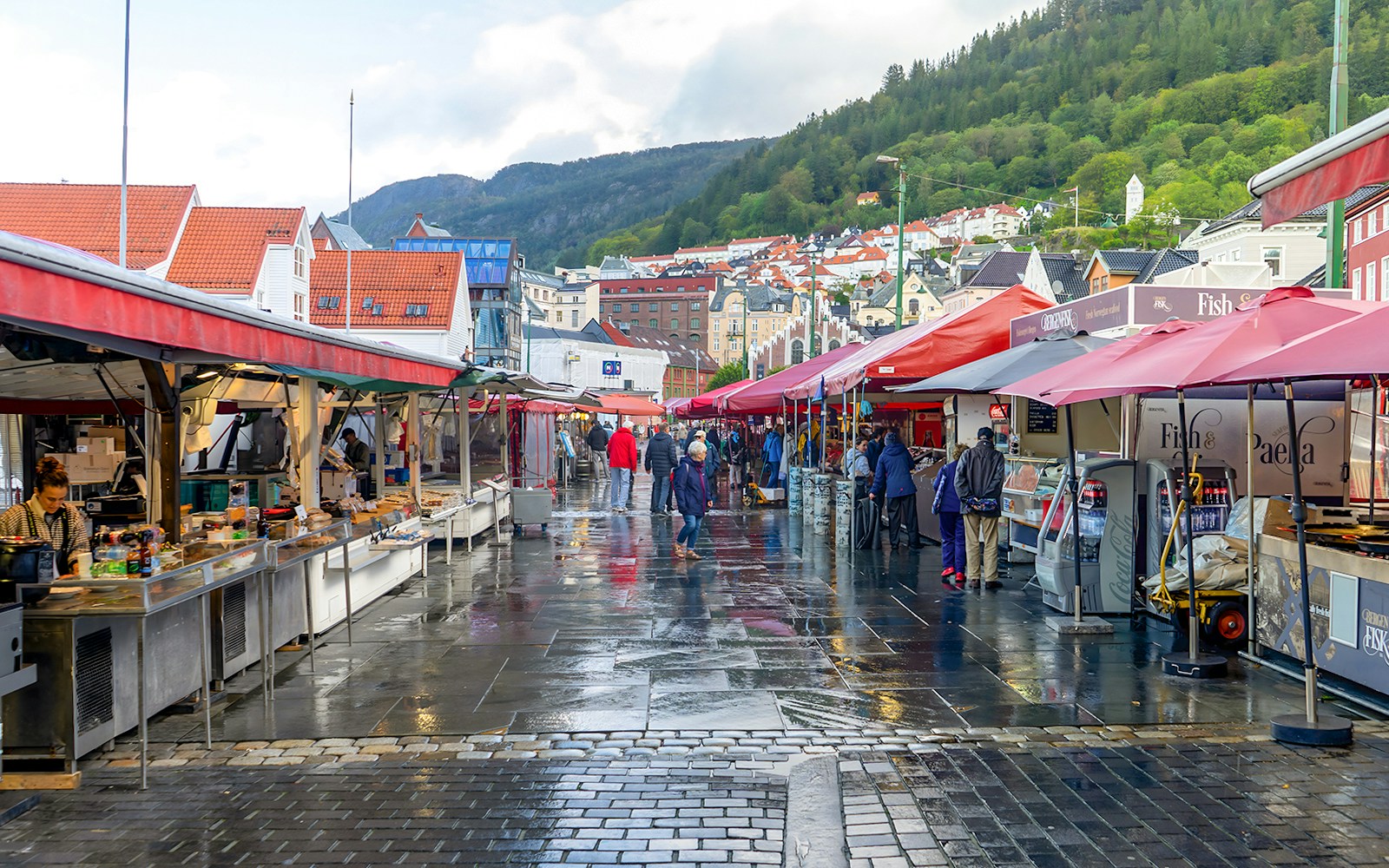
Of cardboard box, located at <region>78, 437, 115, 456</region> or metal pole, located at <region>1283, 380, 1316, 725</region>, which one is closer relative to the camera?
metal pole, located at <region>1283, 380, 1316, 725</region>

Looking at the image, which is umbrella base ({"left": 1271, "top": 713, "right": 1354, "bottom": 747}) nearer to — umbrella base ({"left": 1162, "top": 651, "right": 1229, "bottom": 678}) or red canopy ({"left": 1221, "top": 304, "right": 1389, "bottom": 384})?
umbrella base ({"left": 1162, "top": 651, "right": 1229, "bottom": 678})

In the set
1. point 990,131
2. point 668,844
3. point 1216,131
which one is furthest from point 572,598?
point 990,131

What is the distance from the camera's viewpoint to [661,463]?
2058 centimetres

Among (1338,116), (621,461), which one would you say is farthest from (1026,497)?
(621,461)

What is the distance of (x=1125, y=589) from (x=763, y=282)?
158 m

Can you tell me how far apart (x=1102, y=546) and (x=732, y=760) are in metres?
5.39

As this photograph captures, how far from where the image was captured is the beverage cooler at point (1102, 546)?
984 centimetres

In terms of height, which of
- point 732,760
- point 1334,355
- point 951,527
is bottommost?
point 732,760

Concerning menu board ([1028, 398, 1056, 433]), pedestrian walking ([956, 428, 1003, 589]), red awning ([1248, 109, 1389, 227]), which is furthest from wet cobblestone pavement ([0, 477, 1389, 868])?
menu board ([1028, 398, 1056, 433])

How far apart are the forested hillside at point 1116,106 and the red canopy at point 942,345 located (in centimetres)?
6746

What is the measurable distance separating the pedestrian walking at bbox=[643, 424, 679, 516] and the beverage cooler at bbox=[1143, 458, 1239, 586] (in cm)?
994

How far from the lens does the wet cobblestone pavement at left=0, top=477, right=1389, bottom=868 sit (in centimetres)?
473

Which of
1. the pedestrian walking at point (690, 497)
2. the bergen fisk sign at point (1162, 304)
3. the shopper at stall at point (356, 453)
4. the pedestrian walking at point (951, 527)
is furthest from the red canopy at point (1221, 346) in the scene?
the shopper at stall at point (356, 453)

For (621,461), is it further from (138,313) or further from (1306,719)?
(138,313)
